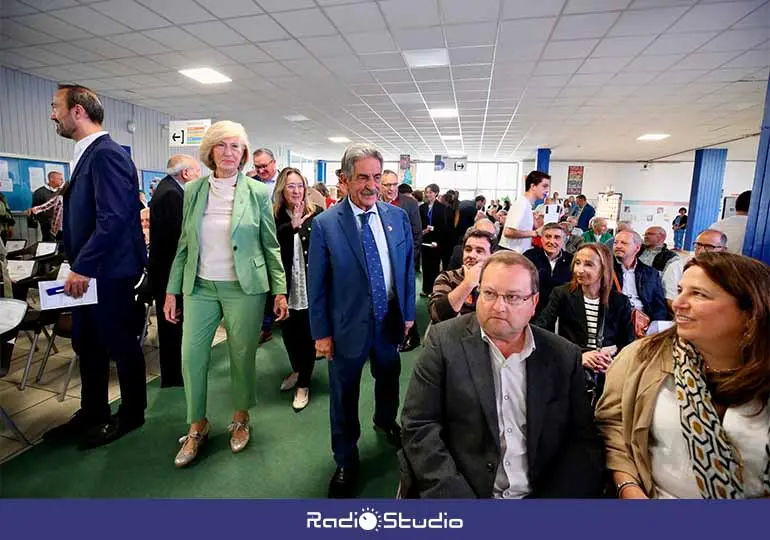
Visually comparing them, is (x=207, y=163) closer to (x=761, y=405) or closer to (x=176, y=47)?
(x=761, y=405)

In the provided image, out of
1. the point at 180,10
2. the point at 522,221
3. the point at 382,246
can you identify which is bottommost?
the point at 382,246

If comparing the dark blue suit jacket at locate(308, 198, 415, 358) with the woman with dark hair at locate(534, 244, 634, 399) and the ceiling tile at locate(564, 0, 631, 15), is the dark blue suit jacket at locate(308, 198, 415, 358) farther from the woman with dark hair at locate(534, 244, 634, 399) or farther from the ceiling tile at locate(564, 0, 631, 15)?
the ceiling tile at locate(564, 0, 631, 15)

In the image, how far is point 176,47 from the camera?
182 inches

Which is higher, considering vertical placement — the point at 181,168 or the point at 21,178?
the point at 21,178

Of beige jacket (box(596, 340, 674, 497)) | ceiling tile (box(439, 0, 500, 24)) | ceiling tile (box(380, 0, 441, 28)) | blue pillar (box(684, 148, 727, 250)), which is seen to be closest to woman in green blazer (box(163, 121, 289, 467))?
beige jacket (box(596, 340, 674, 497))

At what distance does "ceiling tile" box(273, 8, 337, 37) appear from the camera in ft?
11.9

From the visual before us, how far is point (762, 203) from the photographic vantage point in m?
1.97

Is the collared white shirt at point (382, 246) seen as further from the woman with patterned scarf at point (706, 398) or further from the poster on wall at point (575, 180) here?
the poster on wall at point (575, 180)

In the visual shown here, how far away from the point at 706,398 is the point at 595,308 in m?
1.05

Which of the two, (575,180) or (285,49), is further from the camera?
(575,180)

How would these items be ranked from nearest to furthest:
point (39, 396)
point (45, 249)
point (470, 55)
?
point (39, 396) → point (45, 249) → point (470, 55)

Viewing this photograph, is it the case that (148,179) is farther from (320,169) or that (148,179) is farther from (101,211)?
(320,169)

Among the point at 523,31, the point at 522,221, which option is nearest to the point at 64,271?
the point at 522,221

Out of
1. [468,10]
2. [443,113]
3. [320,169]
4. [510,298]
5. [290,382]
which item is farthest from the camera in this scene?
[320,169]
